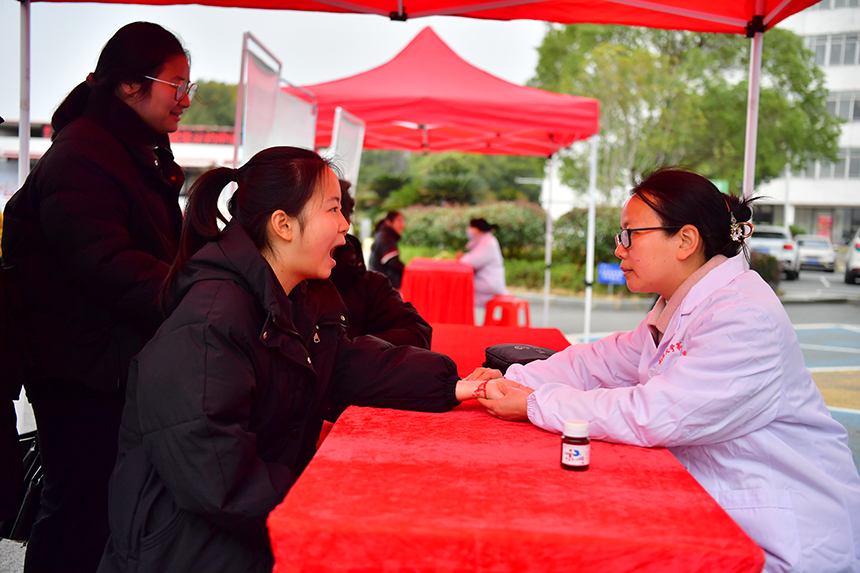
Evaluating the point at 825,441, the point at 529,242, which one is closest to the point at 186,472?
the point at 825,441

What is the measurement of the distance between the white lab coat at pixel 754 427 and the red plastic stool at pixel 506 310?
5.97 meters

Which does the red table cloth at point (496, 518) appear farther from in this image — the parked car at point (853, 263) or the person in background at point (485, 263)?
the parked car at point (853, 263)

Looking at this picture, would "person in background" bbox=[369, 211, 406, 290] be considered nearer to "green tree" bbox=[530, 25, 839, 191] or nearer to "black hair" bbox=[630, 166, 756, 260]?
"black hair" bbox=[630, 166, 756, 260]

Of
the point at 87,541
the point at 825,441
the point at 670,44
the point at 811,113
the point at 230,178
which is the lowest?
the point at 87,541

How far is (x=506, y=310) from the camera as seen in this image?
7.62 metres

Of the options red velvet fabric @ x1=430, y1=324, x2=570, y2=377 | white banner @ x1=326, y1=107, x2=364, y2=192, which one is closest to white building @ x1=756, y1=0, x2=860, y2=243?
white banner @ x1=326, y1=107, x2=364, y2=192

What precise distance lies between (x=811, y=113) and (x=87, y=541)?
22.4 meters

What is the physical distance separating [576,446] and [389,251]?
721 cm

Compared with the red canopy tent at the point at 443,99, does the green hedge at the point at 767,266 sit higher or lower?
lower

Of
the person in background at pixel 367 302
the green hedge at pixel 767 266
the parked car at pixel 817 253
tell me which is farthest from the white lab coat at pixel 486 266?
the parked car at pixel 817 253

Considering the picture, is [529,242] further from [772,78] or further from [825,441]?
[825,441]

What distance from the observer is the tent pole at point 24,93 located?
9.37 ft

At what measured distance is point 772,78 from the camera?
773 inches

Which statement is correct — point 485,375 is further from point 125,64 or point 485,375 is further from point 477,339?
point 125,64
